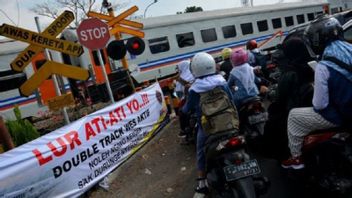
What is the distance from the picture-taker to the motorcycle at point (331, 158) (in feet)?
11.4

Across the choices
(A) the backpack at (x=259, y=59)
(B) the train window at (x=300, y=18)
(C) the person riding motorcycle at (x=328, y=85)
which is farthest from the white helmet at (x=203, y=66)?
(B) the train window at (x=300, y=18)

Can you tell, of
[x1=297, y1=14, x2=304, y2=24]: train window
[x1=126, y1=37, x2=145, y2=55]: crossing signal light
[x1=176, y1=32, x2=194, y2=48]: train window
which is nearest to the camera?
[x1=126, y1=37, x2=145, y2=55]: crossing signal light

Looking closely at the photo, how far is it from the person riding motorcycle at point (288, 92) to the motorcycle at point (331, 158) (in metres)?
0.58

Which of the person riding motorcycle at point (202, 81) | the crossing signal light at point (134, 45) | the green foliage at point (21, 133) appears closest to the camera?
the person riding motorcycle at point (202, 81)

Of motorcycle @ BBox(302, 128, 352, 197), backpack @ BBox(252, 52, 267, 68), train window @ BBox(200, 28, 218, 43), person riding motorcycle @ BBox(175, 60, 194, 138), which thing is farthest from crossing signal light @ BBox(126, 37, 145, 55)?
train window @ BBox(200, 28, 218, 43)

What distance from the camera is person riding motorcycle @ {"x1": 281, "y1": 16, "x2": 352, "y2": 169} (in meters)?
3.31

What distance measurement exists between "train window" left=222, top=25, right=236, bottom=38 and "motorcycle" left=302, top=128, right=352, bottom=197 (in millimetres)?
15898

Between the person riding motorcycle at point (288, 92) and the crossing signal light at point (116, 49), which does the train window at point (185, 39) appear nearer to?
the crossing signal light at point (116, 49)

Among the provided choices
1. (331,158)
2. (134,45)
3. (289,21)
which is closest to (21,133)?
(134,45)

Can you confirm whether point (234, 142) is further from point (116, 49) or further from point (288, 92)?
point (116, 49)

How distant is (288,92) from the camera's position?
14.1ft

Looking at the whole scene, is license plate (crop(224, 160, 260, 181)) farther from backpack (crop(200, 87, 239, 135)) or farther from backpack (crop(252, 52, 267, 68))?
backpack (crop(252, 52, 267, 68))

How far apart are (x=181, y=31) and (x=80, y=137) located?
39.3 ft

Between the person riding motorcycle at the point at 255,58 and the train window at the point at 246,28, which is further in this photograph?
the train window at the point at 246,28
